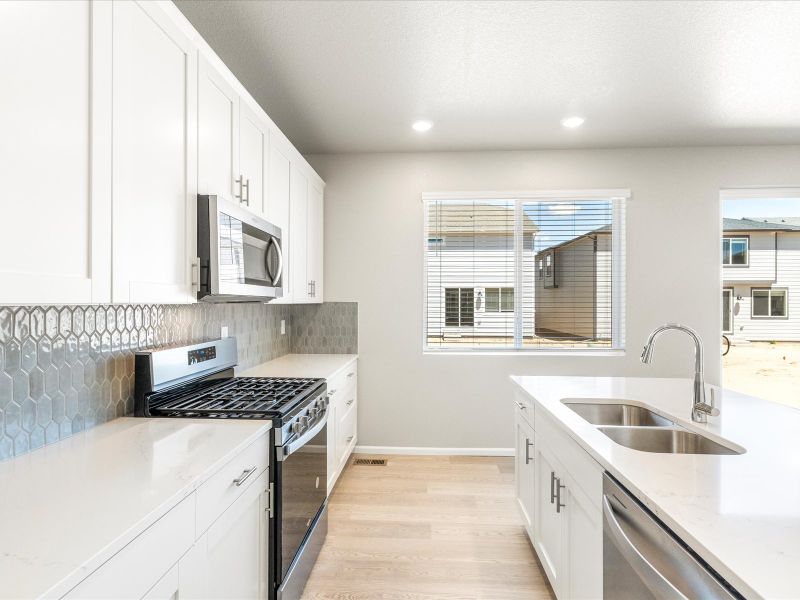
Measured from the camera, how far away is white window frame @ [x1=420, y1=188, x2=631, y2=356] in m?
3.69

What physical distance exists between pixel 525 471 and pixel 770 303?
299 centimetres

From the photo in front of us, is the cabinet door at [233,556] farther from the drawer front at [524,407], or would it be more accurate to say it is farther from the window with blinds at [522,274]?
the window with blinds at [522,274]

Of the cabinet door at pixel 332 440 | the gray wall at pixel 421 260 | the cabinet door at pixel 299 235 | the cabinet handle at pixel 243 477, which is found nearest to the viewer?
the cabinet handle at pixel 243 477

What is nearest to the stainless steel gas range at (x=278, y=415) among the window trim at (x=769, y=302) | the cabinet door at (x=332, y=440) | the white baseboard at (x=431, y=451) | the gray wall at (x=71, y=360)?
the gray wall at (x=71, y=360)

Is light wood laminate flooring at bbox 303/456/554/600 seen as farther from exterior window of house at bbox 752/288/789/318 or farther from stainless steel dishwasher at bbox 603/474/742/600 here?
exterior window of house at bbox 752/288/789/318

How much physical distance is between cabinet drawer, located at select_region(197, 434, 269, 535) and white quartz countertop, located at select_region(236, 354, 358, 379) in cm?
99

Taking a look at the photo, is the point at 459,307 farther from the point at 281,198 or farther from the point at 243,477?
the point at 243,477

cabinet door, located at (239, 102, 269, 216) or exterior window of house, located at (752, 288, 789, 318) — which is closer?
cabinet door, located at (239, 102, 269, 216)

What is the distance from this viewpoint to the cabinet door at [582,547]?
1.33 metres

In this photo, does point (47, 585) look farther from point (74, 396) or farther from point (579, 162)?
point (579, 162)

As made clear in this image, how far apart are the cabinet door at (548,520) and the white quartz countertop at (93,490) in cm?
120

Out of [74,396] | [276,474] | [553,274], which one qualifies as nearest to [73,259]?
[74,396]

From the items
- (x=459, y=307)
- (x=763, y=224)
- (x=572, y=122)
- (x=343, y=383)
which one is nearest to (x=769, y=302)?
(x=763, y=224)

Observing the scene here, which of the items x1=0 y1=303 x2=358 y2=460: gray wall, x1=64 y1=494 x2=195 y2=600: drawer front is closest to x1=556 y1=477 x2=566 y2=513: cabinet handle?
x1=64 y1=494 x2=195 y2=600: drawer front
